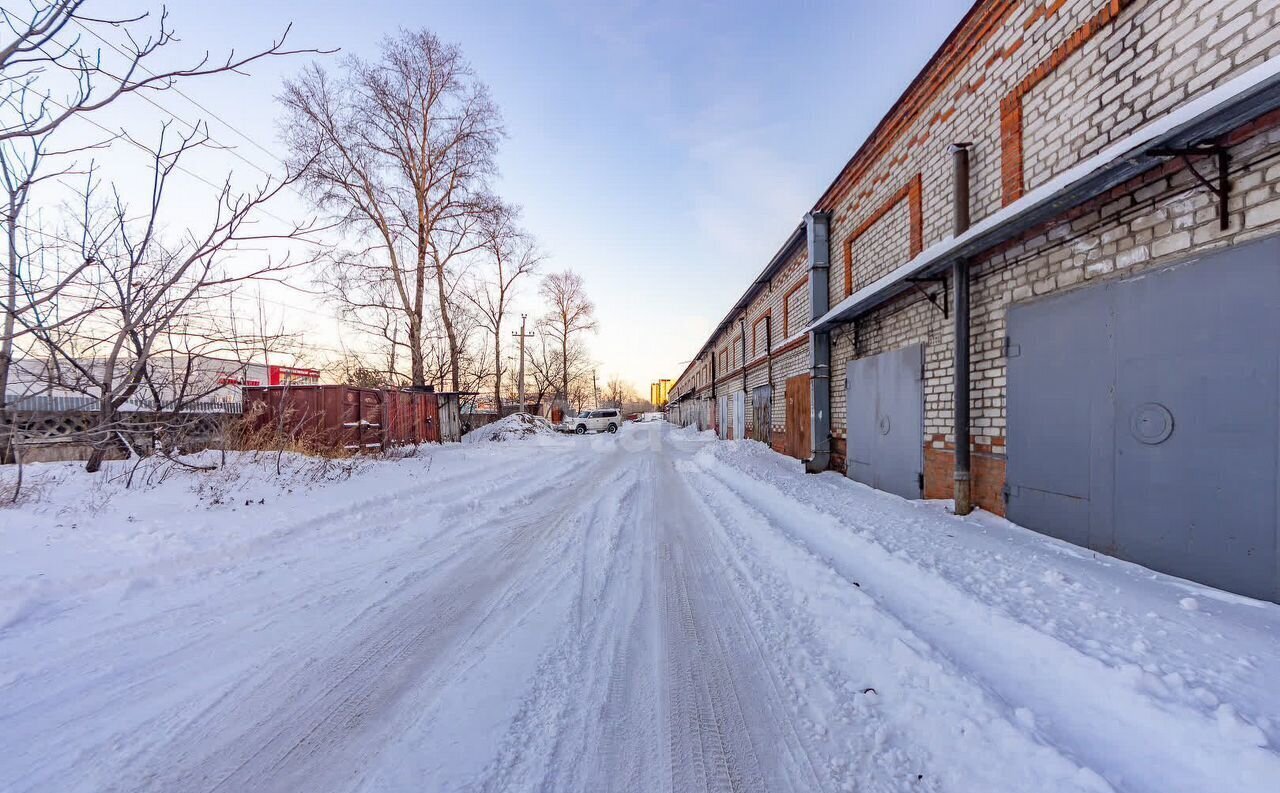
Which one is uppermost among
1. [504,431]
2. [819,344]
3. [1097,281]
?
[819,344]

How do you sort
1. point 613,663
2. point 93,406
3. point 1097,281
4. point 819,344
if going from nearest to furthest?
point 613,663 → point 1097,281 → point 93,406 → point 819,344

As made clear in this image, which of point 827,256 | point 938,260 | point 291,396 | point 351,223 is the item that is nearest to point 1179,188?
point 938,260

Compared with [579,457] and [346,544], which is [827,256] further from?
[346,544]

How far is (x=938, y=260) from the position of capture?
5.76 m

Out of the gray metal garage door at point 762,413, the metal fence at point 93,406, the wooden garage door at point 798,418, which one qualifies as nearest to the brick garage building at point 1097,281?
the wooden garage door at point 798,418

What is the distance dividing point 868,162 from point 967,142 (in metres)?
2.93

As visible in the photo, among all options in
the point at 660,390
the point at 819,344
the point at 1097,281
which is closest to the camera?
the point at 1097,281

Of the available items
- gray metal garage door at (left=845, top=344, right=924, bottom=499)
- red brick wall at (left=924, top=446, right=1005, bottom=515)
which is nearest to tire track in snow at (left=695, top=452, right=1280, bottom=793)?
red brick wall at (left=924, top=446, right=1005, bottom=515)

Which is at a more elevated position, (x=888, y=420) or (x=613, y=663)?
(x=888, y=420)

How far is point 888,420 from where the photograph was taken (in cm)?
740

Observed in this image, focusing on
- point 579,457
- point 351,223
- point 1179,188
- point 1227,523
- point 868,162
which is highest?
point 351,223

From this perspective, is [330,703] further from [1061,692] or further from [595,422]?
[595,422]

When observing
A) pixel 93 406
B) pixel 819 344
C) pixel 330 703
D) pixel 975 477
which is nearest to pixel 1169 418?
pixel 975 477

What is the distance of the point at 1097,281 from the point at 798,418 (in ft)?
25.6
